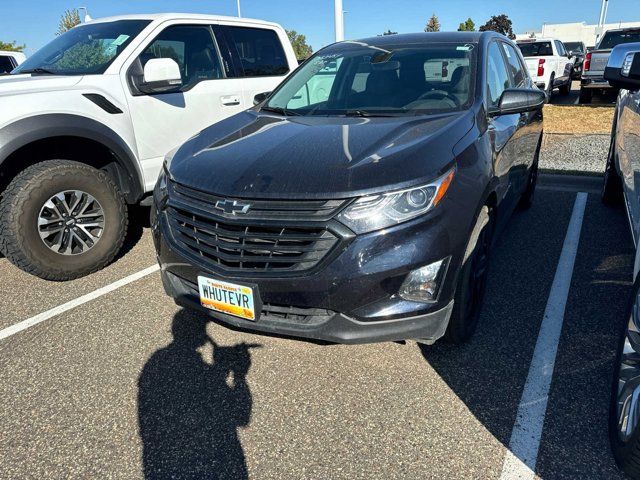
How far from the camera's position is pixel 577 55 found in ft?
66.9

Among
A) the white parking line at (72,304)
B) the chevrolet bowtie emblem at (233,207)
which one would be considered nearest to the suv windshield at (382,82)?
the chevrolet bowtie emblem at (233,207)

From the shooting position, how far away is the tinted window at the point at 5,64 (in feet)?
32.8

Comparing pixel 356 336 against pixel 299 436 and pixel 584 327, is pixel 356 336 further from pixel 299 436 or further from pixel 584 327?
pixel 584 327

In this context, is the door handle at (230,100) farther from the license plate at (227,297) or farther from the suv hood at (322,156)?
the license plate at (227,297)

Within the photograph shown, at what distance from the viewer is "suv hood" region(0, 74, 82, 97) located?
341 centimetres

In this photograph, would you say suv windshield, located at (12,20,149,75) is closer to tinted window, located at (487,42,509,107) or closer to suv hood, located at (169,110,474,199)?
suv hood, located at (169,110,474,199)

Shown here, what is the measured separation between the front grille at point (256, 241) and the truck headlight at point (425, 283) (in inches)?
14.4

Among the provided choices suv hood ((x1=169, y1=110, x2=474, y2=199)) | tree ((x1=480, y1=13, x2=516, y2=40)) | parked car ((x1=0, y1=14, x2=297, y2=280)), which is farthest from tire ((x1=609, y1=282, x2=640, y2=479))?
tree ((x1=480, y1=13, x2=516, y2=40))

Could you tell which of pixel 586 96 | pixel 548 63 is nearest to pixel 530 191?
pixel 548 63

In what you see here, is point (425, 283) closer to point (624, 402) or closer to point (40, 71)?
point (624, 402)

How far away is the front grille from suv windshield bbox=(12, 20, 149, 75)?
232cm

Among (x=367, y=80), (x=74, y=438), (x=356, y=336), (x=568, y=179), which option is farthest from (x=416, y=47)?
(x=568, y=179)

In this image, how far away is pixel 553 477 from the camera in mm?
1923

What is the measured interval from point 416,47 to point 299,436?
110 inches
